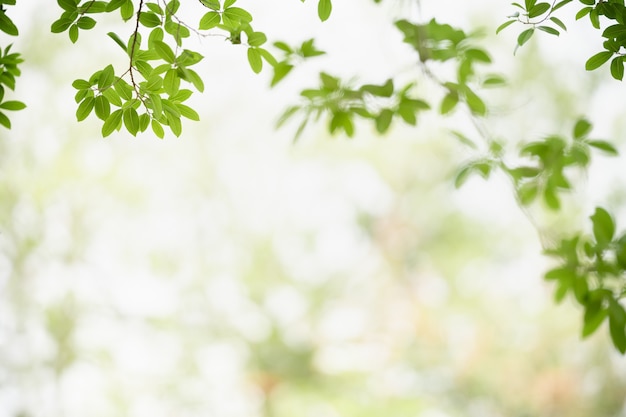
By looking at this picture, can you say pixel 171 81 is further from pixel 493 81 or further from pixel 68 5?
pixel 493 81

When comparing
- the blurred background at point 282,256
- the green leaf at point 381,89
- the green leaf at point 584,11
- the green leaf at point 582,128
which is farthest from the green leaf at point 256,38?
the blurred background at point 282,256

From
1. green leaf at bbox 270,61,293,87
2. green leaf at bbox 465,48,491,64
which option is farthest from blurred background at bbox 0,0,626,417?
green leaf at bbox 270,61,293,87

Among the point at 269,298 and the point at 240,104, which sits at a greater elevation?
the point at 240,104

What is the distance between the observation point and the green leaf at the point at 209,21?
1.98 ft

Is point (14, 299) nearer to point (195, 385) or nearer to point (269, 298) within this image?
point (195, 385)

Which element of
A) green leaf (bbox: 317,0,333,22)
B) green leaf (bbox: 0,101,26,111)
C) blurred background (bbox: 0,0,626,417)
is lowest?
green leaf (bbox: 317,0,333,22)

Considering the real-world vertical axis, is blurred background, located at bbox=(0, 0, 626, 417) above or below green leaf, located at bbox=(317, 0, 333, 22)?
above

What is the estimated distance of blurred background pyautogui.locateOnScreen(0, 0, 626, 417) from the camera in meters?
3.86

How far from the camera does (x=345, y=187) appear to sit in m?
5.11

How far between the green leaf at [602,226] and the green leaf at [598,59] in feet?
0.83

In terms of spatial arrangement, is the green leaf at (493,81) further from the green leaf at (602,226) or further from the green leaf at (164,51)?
the green leaf at (164,51)

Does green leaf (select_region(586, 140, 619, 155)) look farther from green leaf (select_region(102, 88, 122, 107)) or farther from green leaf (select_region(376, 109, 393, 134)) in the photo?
green leaf (select_region(102, 88, 122, 107))

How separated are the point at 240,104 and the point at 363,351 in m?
2.28

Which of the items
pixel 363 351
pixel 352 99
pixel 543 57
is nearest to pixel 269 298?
pixel 363 351
